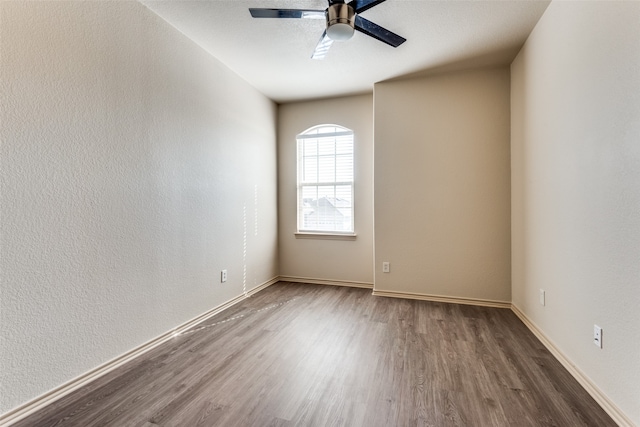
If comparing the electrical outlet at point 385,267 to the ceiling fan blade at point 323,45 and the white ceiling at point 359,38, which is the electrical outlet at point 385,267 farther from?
the ceiling fan blade at point 323,45

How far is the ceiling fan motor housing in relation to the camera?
6.04 ft

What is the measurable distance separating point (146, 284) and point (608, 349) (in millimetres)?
2938

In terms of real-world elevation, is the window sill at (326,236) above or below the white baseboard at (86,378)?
above

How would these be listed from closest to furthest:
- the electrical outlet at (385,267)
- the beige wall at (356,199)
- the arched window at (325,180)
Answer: the electrical outlet at (385,267)
the beige wall at (356,199)
the arched window at (325,180)

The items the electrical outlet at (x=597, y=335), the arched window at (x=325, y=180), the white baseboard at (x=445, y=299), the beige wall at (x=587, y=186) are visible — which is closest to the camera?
the beige wall at (x=587, y=186)

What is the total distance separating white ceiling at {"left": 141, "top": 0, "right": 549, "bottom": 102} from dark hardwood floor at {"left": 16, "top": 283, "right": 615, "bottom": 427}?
102 inches

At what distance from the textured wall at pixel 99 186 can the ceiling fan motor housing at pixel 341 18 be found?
4.73 ft

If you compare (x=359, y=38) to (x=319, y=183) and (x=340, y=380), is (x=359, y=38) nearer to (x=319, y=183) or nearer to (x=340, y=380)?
(x=319, y=183)

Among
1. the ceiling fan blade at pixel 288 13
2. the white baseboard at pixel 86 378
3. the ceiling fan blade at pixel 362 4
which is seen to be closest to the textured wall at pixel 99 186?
the white baseboard at pixel 86 378

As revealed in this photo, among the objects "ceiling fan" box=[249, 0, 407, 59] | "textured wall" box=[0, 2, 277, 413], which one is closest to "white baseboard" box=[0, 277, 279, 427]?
"textured wall" box=[0, 2, 277, 413]

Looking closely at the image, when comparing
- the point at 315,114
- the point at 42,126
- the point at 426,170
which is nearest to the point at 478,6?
the point at 426,170

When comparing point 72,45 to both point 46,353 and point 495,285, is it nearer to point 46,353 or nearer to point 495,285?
point 46,353

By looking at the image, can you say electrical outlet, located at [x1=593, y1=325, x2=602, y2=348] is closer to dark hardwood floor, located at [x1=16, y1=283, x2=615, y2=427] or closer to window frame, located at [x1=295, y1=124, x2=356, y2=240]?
dark hardwood floor, located at [x1=16, y1=283, x2=615, y2=427]

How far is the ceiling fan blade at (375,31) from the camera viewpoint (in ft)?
6.49
